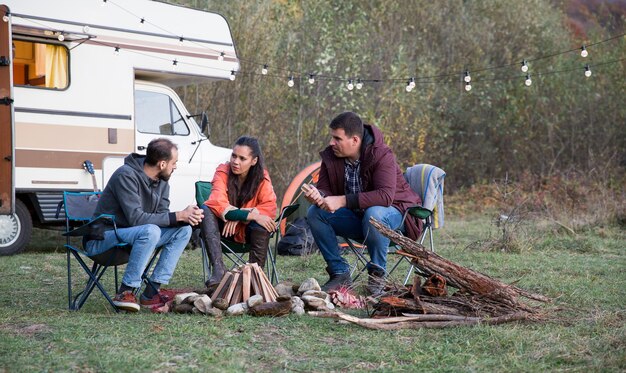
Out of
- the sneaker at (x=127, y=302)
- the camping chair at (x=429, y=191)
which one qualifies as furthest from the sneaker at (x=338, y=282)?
the sneaker at (x=127, y=302)

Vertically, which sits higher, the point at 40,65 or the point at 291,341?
the point at 40,65

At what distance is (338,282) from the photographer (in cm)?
522

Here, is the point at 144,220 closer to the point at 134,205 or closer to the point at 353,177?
the point at 134,205

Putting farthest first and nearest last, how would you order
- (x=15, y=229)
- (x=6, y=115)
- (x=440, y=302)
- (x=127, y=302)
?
1. (x=15, y=229)
2. (x=6, y=115)
3. (x=127, y=302)
4. (x=440, y=302)

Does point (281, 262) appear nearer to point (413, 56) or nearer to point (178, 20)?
point (178, 20)

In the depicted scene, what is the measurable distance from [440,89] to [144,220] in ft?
42.9

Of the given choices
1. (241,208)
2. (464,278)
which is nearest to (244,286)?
(241,208)

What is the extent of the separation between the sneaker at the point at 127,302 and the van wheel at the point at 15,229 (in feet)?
12.6

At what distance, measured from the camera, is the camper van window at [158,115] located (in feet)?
28.5

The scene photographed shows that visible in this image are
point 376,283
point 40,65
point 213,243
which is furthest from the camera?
point 40,65

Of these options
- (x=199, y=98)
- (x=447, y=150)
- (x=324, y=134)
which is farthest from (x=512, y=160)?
(x=199, y=98)

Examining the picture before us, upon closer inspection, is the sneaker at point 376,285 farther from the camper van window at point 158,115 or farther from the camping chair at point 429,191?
the camper van window at point 158,115

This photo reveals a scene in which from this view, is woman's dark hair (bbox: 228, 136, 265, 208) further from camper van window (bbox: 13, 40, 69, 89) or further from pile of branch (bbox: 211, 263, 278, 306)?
camper van window (bbox: 13, 40, 69, 89)

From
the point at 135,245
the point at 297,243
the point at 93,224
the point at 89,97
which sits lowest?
the point at 297,243
